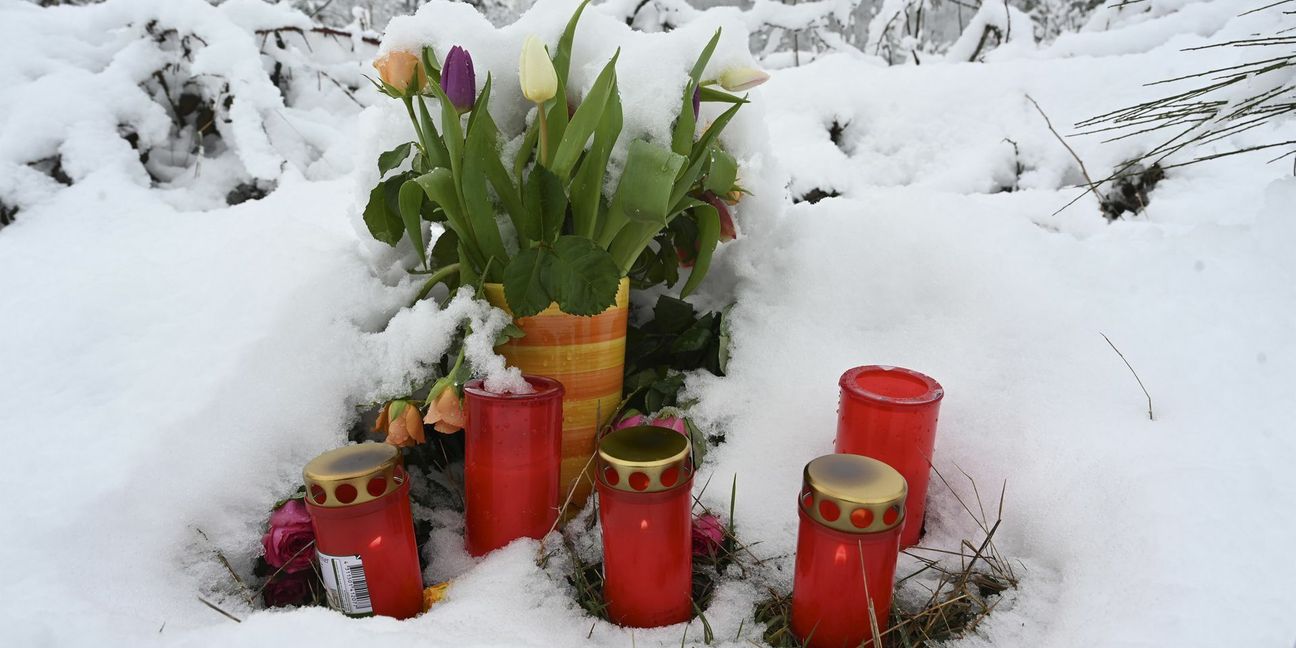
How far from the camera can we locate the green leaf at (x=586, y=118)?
2.47 feet

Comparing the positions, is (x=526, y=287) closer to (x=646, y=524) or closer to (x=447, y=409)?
(x=447, y=409)

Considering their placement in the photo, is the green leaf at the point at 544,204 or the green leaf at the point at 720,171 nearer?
the green leaf at the point at 544,204

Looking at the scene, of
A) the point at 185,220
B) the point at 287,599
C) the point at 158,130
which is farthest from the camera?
the point at 158,130

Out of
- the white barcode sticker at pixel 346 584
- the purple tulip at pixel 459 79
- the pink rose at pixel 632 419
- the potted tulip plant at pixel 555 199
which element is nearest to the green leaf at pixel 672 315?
the potted tulip plant at pixel 555 199

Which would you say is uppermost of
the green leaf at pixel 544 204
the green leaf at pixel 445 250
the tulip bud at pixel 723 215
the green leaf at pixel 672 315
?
the green leaf at pixel 544 204

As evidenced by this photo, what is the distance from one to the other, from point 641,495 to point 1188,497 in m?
0.49

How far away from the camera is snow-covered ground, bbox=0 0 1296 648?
627 mm

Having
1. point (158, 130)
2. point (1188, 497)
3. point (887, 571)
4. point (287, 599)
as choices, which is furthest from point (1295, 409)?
point (158, 130)

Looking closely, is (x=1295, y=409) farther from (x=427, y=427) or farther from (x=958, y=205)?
(x=427, y=427)

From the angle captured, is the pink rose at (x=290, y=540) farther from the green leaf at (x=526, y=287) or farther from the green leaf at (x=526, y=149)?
the green leaf at (x=526, y=149)

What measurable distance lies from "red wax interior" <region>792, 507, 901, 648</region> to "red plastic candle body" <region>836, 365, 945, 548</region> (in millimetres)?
149

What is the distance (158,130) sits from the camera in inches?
62.0

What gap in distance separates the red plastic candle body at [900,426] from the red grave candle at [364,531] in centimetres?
48

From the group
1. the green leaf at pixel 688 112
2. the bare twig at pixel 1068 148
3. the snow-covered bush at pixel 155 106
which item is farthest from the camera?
the snow-covered bush at pixel 155 106
